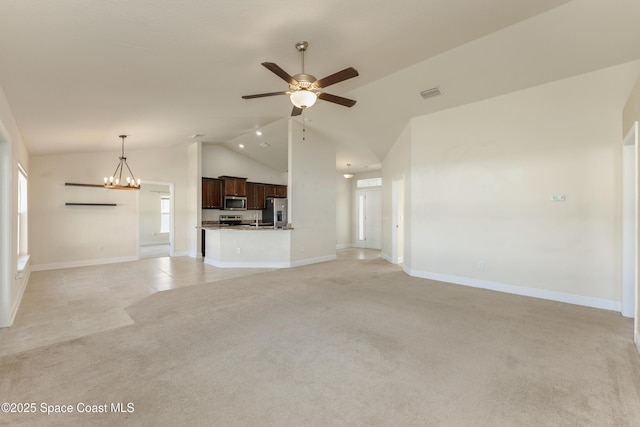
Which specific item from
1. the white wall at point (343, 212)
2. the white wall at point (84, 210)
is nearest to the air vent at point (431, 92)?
the white wall at point (343, 212)

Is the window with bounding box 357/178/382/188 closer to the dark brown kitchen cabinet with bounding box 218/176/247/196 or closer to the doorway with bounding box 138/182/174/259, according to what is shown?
the dark brown kitchen cabinet with bounding box 218/176/247/196

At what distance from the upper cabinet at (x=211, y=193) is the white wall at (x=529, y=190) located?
5.96 m

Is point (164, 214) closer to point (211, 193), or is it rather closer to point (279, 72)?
point (211, 193)

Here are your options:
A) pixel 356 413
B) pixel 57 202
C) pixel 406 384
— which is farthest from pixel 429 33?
pixel 57 202

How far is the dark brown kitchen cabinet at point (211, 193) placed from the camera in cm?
866

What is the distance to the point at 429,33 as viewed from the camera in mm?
3170

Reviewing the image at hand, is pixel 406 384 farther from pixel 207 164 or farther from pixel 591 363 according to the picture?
pixel 207 164

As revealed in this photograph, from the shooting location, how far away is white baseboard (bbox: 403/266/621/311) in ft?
12.6

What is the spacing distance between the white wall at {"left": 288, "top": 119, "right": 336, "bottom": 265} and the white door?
9.74 feet

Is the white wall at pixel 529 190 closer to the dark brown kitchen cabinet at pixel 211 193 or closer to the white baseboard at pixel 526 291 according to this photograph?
the white baseboard at pixel 526 291

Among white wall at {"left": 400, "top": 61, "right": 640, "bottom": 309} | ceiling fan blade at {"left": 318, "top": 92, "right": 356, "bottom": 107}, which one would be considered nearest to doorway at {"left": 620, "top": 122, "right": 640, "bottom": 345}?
white wall at {"left": 400, "top": 61, "right": 640, "bottom": 309}

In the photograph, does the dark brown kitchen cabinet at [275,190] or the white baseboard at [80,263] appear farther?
the dark brown kitchen cabinet at [275,190]

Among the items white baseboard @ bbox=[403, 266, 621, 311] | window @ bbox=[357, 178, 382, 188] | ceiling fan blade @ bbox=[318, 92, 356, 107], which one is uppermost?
ceiling fan blade @ bbox=[318, 92, 356, 107]

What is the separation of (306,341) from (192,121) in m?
4.85
